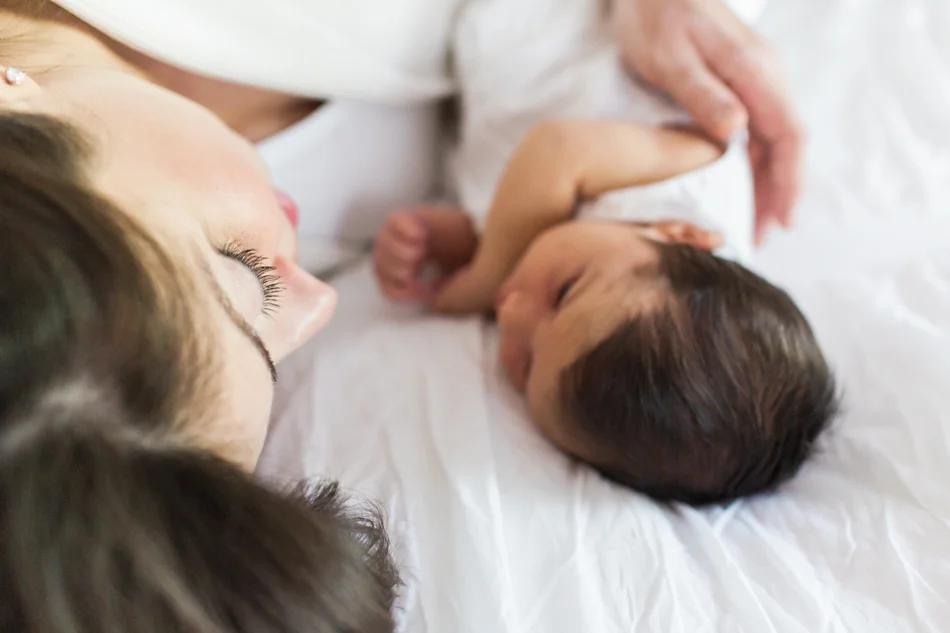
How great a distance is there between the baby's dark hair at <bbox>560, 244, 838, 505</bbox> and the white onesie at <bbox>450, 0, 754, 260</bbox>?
0.15 meters

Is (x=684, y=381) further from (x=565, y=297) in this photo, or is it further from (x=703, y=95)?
(x=703, y=95)

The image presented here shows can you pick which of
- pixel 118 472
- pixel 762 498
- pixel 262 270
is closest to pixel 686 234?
pixel 762 498

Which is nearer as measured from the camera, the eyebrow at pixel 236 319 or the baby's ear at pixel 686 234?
the eyebrow at pixel 236 319

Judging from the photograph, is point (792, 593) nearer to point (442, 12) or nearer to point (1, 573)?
point (1, 573)

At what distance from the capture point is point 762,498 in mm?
689

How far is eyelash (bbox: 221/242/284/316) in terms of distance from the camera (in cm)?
Result: 49

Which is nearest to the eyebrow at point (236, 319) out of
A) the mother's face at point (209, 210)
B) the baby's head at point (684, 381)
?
the mother's face at point (209, 210)

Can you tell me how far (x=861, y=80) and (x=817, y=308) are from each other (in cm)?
37

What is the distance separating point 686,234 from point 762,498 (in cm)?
30

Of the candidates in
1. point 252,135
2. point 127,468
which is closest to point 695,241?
point 252,135

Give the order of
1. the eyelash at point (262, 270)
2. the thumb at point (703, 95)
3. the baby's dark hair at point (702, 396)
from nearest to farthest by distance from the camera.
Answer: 1. the eyelash at point (262, 270)
2. the baby's dark hair at point (702, 396)
3. the thumb at point (703, 95)

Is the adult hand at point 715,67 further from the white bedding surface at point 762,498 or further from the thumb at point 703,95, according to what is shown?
the white bedding surface at point 762,498

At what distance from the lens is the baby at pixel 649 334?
0.67 meters

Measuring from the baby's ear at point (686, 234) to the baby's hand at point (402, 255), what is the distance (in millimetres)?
306
